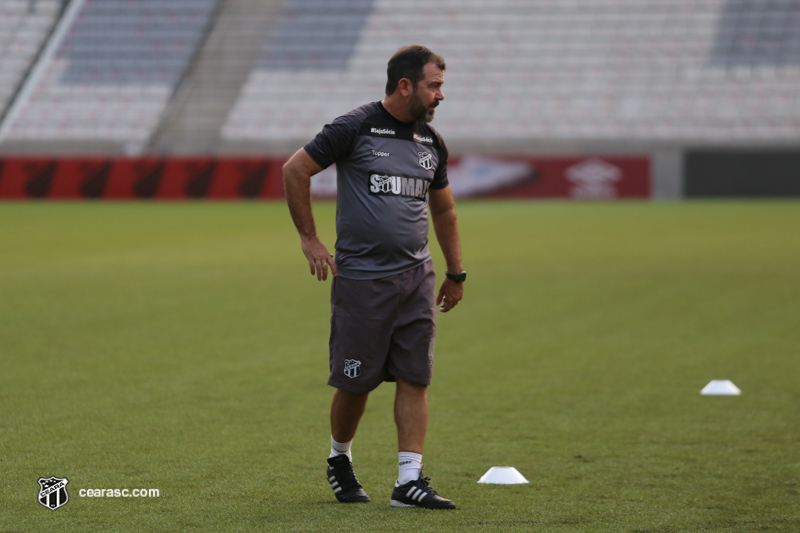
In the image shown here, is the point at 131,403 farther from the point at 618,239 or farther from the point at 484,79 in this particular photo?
the point at 484,79

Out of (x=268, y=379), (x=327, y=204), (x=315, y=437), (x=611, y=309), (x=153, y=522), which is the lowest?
(x=153, y=522)

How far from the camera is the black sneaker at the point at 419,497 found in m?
4.53

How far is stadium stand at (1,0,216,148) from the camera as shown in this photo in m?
38.8

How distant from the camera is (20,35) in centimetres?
4250

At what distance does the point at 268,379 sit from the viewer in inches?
301

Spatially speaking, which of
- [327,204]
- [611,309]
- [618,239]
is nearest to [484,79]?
[327,204]

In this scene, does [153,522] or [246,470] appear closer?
[153,522]

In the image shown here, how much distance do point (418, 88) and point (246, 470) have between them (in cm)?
185

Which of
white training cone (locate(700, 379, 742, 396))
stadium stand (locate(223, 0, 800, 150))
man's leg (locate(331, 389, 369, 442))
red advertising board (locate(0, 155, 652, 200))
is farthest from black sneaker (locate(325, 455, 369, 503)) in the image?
stadium stand (locate(223, 0, 800, 150))

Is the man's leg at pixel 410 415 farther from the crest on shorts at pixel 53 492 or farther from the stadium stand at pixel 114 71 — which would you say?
the stadium stand at pixel 114 71

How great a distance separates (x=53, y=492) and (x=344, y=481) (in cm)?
115

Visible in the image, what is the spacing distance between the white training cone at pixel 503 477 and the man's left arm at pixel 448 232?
73 centimetres

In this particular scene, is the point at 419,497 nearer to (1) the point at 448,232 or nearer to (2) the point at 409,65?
(1) the point at 448,232

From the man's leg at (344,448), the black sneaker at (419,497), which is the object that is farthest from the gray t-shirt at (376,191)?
the black sneaker at (419,497)
